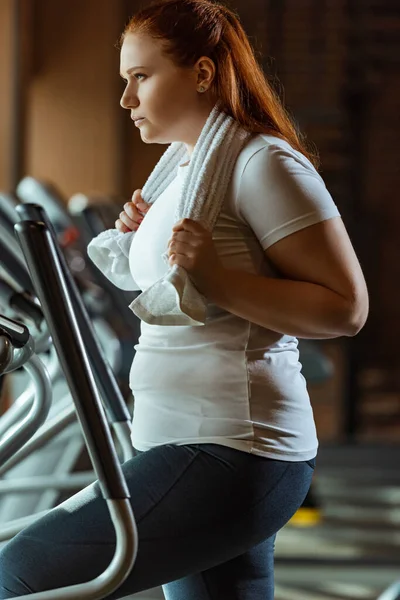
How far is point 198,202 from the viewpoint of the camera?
1.17 m

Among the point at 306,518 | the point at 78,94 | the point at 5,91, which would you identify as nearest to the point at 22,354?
the point at 306,518

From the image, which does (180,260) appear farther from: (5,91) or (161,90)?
(5,91)

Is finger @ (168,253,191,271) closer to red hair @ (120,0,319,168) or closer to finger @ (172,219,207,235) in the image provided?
finger @ (172,219,207,235)

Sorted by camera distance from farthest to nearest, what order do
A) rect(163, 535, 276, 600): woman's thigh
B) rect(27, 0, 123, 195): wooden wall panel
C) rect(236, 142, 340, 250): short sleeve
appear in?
1. rect(27, 0, 123, 195): wooden wall panel
2. rect(163, 535, 276, 600): woman's thigh
3. rect(236, 142, 340, 250): short sleeve

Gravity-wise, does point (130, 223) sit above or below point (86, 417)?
above

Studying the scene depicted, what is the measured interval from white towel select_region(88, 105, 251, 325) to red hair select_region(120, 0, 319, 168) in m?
0.03

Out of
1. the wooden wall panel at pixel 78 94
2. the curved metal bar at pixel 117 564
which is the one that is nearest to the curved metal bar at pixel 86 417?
the curved metal bar at pixel 117 564

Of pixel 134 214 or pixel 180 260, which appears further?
pixel 134 214

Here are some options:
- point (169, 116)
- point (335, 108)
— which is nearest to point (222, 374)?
point (169, 116)

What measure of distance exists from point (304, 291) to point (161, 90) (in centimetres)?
28

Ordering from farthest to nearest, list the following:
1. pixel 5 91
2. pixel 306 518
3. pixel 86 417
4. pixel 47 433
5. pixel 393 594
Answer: pixel 5 91
pixel 306 518
pixel 393 594
pixel 47 433
pixel 86 417

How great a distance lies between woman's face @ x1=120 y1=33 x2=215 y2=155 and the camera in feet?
3.97

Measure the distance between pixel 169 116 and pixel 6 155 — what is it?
3.82 m

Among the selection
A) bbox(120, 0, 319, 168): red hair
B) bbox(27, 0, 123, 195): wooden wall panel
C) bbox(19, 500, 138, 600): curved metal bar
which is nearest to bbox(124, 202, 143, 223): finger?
bbox(120, 0, 319, 168): red hair
